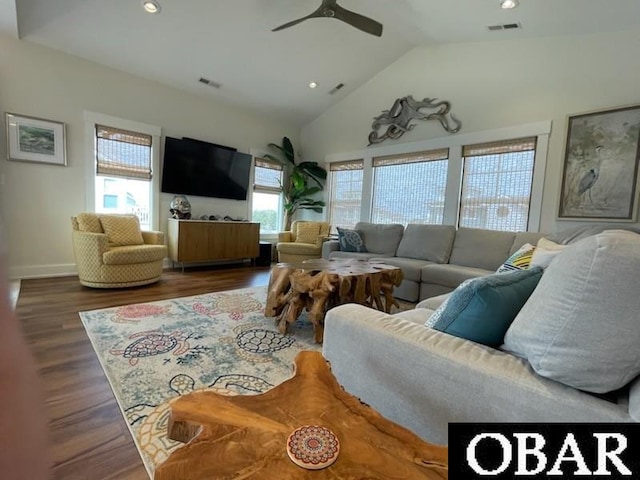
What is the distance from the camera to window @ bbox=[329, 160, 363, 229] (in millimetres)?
5695

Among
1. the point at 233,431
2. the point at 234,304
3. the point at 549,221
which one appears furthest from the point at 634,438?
the point at 549,221

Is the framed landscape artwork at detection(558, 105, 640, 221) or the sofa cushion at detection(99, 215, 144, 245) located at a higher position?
the framed landscape artwork at detection(558, 105, 640, 221)

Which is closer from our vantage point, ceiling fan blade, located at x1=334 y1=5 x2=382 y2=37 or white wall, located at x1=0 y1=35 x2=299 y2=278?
ceiling fan blade, located at x1=334 y1=5 x2=382 y2=37

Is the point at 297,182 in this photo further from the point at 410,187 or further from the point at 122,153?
the point at 122,153

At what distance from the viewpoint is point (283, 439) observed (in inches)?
25.6

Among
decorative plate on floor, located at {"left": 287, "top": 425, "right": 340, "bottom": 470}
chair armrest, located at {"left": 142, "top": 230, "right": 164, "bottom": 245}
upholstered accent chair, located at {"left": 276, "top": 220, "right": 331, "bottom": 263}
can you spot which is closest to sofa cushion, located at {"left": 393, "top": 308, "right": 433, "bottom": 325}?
decorative plate on floor, located at {"left": 287, "top": 425, "right": 340, "bottom": 470}

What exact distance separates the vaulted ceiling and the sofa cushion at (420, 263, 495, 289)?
2.71 meters

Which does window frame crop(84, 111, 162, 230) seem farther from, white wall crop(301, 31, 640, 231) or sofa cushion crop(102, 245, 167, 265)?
white wall crop(301, 31, 640, 231)

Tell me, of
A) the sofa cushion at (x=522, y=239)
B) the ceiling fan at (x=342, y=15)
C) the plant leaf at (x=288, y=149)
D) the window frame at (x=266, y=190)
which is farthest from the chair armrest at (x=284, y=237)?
the sofa cushion at (x=522, y=239)

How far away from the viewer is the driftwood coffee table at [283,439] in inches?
22.3

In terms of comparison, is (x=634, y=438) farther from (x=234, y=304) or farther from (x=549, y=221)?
(x=549, y=221)

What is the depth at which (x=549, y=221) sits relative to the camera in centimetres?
367

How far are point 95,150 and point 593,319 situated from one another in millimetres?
5136

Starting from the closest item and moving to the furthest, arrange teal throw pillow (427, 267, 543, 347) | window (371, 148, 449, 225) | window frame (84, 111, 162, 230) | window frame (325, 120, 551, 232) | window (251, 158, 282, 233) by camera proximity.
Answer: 1. teal throw pillow (427, 267, 543, 347)
2. window frame (325, 120, 551, 232)
3. window frame (84, 111, 162, 230)
4. window (371, 148, 449, 225)
5. window (251, 158, 282, 233)
